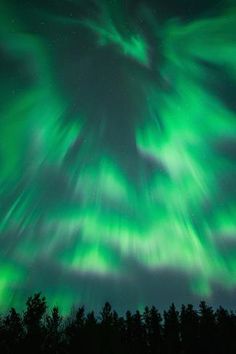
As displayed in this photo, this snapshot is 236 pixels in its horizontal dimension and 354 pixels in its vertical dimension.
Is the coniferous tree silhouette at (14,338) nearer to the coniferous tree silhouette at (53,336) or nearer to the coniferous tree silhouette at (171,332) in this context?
the coniferous tree silhouette at (53,336)

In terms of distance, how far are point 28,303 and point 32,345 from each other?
280cm

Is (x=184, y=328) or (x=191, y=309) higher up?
(x=191, y=309)

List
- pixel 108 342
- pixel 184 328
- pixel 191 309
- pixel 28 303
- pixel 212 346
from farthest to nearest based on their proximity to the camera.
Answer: pixel 191 309
pixel 184 328
pixel 212 346
pixel 108 342
pixel 28 303

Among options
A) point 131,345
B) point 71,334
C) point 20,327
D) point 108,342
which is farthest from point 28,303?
point 131,345

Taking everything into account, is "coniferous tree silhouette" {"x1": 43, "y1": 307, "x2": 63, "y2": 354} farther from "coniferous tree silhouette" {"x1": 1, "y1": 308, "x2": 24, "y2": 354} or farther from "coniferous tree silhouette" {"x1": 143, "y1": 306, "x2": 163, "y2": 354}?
"coniferous tree silhouette" {"x1": 143, "y1": 306, "x2": 163, "y2": 354}

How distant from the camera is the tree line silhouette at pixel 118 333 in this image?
22000 mm

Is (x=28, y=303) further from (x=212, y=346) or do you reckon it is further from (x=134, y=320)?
(x=134, y=320)

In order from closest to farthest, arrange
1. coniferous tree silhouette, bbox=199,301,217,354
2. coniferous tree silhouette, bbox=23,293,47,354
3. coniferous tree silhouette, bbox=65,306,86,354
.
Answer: coniferous tree silhouette, bbox=23,293,47,354
coniferous tree silhouette, bbox=65,306,86,354
coniferous tree silhouette, bbox=199,301,217,354

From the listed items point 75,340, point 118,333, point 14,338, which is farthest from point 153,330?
point 14,338

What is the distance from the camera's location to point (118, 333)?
125 ft

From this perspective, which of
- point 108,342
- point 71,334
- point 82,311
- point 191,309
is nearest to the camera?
point 71,334

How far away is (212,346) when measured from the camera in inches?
1849

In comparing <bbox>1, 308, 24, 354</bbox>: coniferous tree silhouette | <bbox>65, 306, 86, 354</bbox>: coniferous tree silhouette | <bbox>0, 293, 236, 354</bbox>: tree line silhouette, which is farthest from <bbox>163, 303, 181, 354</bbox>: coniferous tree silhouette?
<bbox>1, 308, 24, 354</bbox>: coniferous tree silhouette

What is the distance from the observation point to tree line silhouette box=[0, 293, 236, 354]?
866 inches
